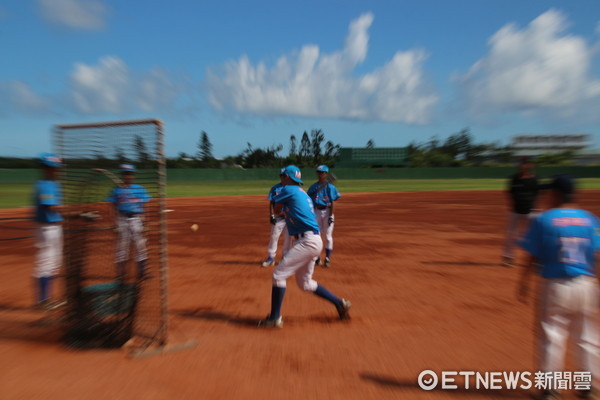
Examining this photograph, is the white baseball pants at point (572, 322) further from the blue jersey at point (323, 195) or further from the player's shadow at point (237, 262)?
the player's shadow at point (237, 262)

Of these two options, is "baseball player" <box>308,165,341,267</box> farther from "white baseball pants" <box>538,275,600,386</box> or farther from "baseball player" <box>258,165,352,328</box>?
"white baseball pants" <box>538,275,600,386</box>

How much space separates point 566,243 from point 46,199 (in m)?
5.54

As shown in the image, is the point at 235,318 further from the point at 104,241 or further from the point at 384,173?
the point at 384,173

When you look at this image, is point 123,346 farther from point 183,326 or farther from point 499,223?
point 499,223

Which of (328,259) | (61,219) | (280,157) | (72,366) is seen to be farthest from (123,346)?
(280,157)

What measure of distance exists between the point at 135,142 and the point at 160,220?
33.3 inches

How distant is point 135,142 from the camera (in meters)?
4.13

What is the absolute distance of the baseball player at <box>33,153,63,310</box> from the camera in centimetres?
500

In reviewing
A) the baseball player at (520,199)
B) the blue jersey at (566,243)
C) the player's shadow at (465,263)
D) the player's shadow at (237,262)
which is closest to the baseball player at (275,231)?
the player's shadow at (237,262)

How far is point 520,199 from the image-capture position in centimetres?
746

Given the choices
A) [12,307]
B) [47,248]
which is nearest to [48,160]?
[47,248]

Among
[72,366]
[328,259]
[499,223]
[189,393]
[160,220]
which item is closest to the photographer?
[189,393]

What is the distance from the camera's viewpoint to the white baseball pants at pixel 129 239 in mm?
4753

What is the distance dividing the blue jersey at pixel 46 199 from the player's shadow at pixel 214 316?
2008mm
